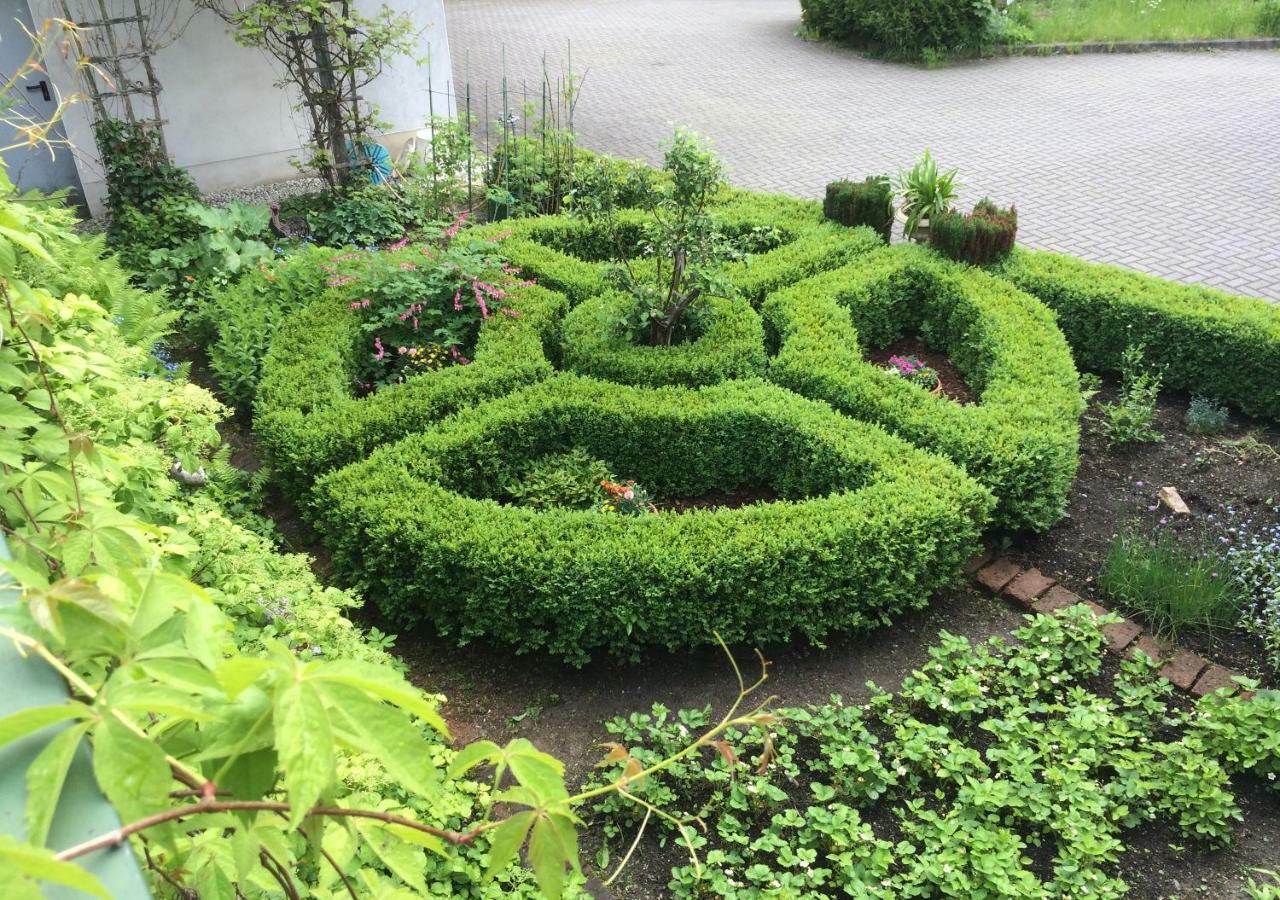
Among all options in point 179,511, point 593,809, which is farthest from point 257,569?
point 593,809

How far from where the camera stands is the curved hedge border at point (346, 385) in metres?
5.52

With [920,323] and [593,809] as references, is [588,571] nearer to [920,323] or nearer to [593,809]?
[593,809]

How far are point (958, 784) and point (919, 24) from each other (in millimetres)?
15803

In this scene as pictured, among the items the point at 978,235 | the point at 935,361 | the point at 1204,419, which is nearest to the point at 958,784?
the point at 1204,419

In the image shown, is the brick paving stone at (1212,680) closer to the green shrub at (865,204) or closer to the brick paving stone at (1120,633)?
the brick paving stone at (1120,633)

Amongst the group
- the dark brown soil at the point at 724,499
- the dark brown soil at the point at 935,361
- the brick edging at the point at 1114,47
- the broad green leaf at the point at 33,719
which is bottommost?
the dark brown soil at the point at 724,499

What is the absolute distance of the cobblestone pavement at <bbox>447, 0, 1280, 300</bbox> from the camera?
33.3ft

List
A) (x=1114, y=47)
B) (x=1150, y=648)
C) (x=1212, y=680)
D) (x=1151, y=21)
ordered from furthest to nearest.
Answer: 1. (x=1151, y=21)
2. (x=1114, y=47)
3. (x=1150, y=648)
4. (x=1212, y=680)

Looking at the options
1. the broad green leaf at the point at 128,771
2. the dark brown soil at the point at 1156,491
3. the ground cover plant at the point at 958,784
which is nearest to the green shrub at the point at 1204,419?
the dark brown soil at the point at 1156,491

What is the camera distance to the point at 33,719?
0.94 meters

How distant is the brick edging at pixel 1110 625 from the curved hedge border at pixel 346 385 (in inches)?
122

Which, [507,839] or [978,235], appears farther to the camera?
[978,235]

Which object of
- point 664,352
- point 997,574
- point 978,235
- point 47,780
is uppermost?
point 47,780

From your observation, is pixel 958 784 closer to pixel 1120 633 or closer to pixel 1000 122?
pixel 1120 633
